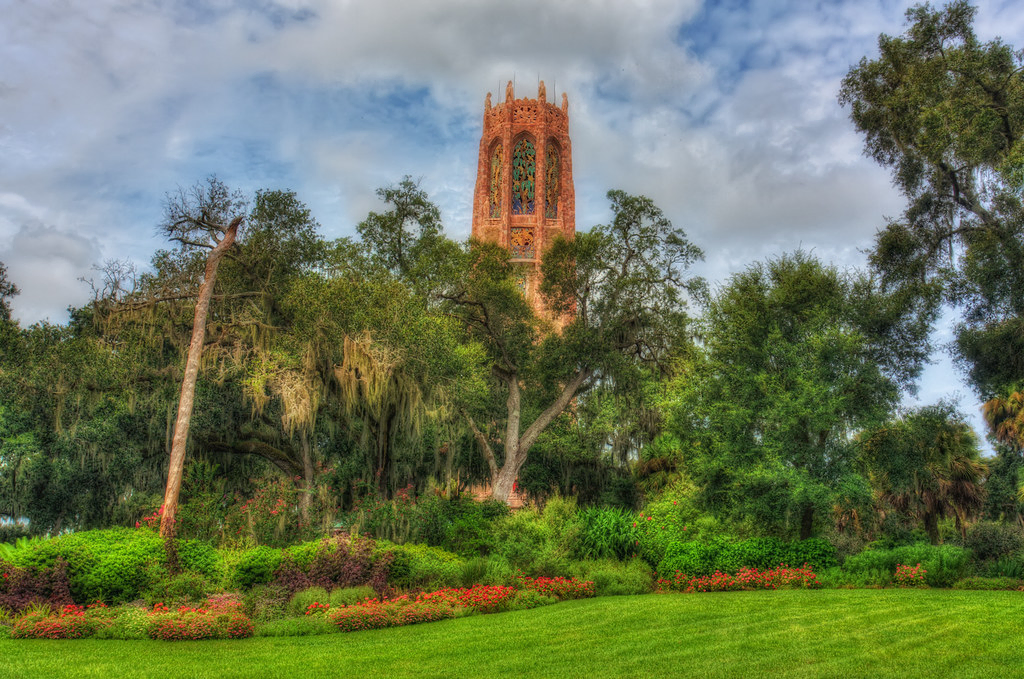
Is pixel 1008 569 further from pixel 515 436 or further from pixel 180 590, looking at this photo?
pixel 180 590

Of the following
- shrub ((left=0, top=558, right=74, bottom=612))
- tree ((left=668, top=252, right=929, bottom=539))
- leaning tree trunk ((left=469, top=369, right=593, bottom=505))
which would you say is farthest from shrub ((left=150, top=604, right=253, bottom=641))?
leaning tree trunk ((left=469, top=369, right=593, bottom=505))

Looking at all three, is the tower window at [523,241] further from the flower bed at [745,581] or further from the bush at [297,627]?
the bush at [297,627]

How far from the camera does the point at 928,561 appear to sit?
14.6 meters

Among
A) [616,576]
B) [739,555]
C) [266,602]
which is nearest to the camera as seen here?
[266,602]

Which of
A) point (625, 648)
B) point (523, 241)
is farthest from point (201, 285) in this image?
point (523, 241)

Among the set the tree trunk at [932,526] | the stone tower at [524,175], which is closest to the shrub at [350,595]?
the tree trunk at [932,526]

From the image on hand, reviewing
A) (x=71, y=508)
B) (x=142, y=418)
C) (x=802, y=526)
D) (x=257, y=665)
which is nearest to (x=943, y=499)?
(x=802, y=526)

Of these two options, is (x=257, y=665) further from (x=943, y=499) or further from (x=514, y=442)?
(x=943, y=499)

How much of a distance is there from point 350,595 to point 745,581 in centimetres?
788

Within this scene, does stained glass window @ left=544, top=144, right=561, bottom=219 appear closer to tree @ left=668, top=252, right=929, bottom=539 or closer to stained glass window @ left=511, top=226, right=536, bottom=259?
stained glass window @ left=511, top=226, right=536, bottom=259

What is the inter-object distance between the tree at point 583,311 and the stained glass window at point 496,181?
84.8 ft

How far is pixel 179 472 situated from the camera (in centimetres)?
1490

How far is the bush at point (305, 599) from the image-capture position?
11383 millimetres

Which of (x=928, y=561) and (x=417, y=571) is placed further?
(x=928, y=561)
